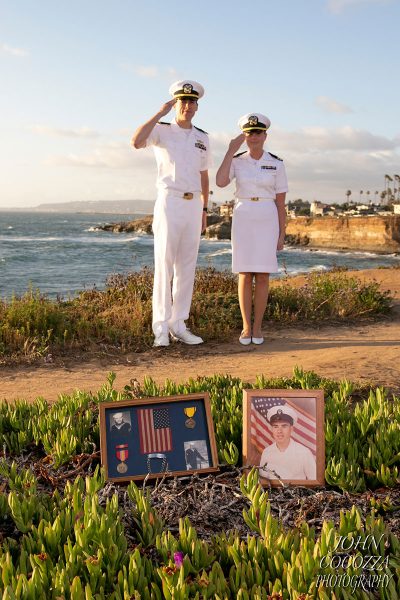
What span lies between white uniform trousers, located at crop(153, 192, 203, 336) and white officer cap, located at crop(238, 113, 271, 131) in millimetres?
967

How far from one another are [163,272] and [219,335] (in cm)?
123

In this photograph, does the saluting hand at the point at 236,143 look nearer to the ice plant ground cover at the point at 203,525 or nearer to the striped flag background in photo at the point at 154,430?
the ice plant ground cover at the point at 203,525

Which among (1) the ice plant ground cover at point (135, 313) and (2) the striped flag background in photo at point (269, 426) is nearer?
(2) the striped flag background in photo at point (269, 426)

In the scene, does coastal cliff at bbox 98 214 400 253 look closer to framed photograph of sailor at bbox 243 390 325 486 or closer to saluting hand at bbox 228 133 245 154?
saluting hand at bbox 228 133 245 154

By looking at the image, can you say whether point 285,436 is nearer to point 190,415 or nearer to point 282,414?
point 282,414

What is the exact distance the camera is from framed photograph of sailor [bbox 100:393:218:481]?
305 cm

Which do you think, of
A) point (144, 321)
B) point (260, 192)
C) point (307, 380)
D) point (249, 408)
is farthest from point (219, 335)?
point (249, 408)

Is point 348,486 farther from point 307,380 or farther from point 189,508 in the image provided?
point 307,380

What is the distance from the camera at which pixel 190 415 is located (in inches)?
125

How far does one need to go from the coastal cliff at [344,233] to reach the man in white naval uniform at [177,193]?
49.3m

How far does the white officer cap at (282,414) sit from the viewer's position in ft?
10.3

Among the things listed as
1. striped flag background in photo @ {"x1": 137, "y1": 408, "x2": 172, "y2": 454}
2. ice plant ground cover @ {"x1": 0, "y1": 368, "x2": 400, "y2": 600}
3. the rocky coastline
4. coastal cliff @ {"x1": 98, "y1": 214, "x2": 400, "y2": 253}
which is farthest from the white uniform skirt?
the rocky coastline

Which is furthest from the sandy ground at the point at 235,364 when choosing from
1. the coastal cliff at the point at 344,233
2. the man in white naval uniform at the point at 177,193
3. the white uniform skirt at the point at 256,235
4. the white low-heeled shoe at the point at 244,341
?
the coastal cliff at the point at 344,233

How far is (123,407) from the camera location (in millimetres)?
3197
